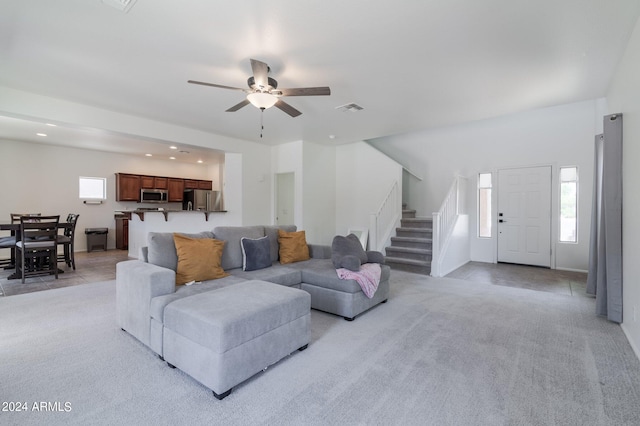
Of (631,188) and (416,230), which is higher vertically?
(631,188)

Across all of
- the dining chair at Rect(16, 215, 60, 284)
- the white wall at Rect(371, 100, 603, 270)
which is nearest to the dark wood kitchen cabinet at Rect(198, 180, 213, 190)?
the dining chair at Rect(16, 215, 60, 284)

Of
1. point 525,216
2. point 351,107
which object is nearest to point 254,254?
point 351,107

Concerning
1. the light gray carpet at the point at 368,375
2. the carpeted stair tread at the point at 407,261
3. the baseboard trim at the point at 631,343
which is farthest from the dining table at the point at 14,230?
the baseboard trim at the point at 631,343

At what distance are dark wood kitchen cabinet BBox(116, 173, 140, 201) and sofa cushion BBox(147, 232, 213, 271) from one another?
252 inches

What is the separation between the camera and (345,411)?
5.42 ft

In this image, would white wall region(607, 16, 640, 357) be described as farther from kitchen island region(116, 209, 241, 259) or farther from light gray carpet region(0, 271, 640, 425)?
kitchen island region(116, 209, 241, 259)

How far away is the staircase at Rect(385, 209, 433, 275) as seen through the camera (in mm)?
5171

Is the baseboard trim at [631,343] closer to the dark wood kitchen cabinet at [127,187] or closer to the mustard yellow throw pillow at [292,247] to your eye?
the mustard yellow throw pillow at [292,247]

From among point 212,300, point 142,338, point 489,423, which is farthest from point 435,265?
point 142,338

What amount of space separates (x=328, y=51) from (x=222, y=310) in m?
2.45

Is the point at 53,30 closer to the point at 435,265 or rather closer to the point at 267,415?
the point at 267,415

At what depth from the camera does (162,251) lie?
2781 mm

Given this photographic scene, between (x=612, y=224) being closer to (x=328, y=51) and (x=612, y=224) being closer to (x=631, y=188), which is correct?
(x=631, y=188)

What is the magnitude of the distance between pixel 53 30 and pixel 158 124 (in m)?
2.60
